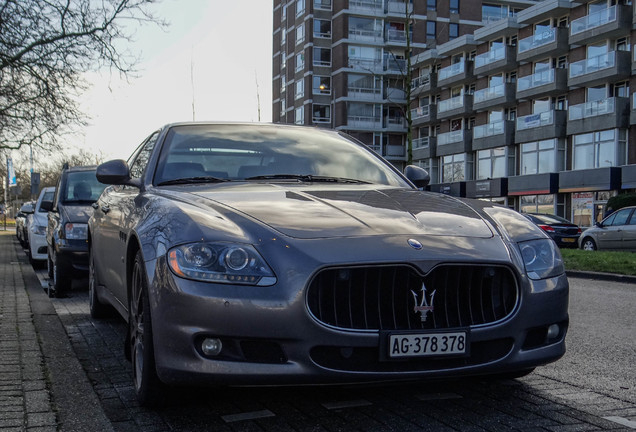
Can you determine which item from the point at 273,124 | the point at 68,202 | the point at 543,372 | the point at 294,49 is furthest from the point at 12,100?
the point at 294,49

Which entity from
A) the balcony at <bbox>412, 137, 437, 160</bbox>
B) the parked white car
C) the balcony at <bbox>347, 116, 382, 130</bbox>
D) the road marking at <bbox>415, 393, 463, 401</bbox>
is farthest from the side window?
the balcony at <bbox>347, 116, 382, 130</bbox>

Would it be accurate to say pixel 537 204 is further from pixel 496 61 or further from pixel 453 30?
pixel 453 30

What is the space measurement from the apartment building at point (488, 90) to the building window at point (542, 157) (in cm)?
7

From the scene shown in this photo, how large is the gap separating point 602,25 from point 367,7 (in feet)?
99.8

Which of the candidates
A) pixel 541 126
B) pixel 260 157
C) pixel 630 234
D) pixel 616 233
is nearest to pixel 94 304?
pixel 260 157

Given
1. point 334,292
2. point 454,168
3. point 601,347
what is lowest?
point 601,347

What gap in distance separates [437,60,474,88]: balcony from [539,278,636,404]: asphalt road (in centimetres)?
4664

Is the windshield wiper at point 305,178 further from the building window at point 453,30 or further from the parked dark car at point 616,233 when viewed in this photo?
the building window at point 453,30

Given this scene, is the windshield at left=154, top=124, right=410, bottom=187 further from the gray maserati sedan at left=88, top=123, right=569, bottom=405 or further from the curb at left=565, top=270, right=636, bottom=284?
the curb at left=565, top=270, right=636, bottom=284

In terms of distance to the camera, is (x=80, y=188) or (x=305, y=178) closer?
(x=305, y=178)

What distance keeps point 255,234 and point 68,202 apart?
8.32 metres

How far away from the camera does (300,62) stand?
237 feet

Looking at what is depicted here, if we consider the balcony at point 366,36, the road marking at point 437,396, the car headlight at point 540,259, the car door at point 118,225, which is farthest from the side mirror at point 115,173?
the balcony at point 366,36

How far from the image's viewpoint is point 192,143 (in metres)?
5.06
